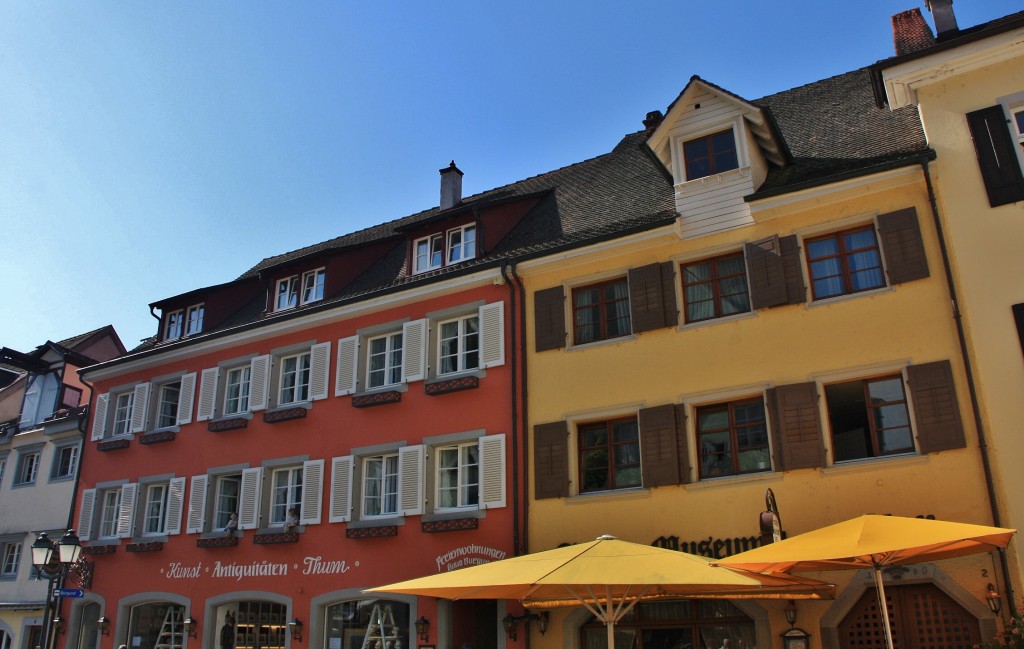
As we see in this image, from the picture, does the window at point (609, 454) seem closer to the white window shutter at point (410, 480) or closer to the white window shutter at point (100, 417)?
the white window shutter at point (410, 480)

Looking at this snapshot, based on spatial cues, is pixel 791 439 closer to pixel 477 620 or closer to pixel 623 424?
pixel 623 424

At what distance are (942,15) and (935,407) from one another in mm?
8659

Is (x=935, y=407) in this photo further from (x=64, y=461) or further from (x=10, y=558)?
(x=10, y=558)

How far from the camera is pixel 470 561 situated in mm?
15695

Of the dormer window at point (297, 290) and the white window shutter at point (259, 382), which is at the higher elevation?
the dormer window at point (297, 290)

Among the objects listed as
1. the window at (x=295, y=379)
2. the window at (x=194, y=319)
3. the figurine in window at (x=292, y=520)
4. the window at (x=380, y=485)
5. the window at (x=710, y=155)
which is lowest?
the figurine in window at (x=292, y=520)

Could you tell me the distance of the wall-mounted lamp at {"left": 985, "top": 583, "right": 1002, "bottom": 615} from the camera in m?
11.0

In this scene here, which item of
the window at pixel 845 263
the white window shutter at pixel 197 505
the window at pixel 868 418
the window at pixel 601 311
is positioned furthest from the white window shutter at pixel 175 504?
the window at pixel 845 263

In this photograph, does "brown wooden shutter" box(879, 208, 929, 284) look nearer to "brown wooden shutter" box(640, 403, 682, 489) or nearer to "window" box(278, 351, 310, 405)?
"brown wooden shutter" box(640, 403, 682, 489)

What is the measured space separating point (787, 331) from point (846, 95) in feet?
21.3

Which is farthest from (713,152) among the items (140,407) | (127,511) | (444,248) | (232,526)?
(127,511)

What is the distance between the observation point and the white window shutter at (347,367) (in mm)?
18734

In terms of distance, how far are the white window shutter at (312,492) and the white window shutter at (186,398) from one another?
15.1 ft

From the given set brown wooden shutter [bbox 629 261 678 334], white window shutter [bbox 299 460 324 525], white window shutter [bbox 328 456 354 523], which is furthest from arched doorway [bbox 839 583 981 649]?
white window shutter [bbox 299 460 324 525]
